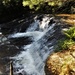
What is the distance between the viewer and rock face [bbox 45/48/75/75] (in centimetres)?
878

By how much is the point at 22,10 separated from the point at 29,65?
55.6 ft

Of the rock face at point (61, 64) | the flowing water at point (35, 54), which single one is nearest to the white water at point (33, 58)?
the flowing water at point (35, 54)

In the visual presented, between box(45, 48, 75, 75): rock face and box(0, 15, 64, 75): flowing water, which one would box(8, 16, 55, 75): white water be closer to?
box(0, 15, 64, 75): flowing water

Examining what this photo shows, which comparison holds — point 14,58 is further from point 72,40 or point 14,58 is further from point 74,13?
point 74,13

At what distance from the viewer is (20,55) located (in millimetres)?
13445

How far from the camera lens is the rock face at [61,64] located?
8781mm

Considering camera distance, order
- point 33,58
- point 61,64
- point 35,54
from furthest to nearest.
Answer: point 35,54 → point 33,58 → point 61,64

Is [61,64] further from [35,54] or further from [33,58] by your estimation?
[35,54]

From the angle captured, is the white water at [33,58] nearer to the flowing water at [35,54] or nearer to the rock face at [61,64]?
the flowing water at [35,54]

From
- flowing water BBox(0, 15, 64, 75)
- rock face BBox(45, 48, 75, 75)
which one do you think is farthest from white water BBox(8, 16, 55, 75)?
rock face BBox(45, 48, 75, 75)

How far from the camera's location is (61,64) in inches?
368

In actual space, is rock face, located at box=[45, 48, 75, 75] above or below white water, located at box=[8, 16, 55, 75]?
above

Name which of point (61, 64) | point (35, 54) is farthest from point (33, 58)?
point (61, 64)

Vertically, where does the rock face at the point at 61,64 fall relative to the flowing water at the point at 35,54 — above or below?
above
